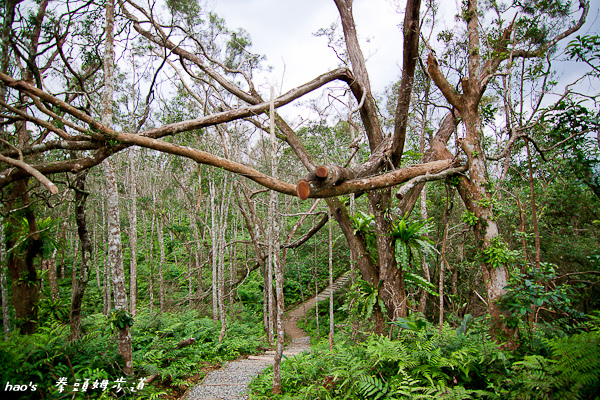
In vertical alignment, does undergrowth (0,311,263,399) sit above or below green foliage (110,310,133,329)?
below

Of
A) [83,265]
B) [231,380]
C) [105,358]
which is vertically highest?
[83,265]

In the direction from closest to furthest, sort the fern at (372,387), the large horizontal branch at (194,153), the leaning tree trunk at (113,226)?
the fern at (372,387), the large horizontal branch at (194,153), the leaning tree trunk at (113,226)

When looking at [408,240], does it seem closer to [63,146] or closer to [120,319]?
[120,319]

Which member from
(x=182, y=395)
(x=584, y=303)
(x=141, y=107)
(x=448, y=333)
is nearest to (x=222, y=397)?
(x=182, y=395)

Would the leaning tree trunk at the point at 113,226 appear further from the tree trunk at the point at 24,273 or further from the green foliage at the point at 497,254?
the green foliage at the point at 497,254

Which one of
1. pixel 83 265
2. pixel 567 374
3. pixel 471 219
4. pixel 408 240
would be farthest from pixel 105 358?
pixel 471 219

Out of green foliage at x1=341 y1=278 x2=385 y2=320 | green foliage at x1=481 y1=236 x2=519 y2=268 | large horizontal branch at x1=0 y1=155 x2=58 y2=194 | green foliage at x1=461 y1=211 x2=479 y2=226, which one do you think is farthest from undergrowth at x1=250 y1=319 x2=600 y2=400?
large horizontal branch at x1=0 y1=155 x2=58 y2=194

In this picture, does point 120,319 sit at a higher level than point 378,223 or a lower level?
lower

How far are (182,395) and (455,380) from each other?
5324 mm

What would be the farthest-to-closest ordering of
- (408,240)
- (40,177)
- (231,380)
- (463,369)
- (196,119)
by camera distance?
Result: (231,380) < (408,240) < (196,119) < (40,177) < (463,369)

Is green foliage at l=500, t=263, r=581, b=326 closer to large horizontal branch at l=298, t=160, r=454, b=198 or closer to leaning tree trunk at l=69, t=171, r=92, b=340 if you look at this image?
large horizontal branch at l=298, t=160, r=454, b=198

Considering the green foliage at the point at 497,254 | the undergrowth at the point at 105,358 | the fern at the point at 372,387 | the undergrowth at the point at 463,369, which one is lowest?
the undergrowth at the point at 105,358

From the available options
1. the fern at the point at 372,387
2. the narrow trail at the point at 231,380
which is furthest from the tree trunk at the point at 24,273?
the fern at the point at 372,387

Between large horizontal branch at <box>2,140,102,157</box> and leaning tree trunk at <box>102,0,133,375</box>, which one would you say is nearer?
large horizontal branch at <box>2,140,102,157</box>
